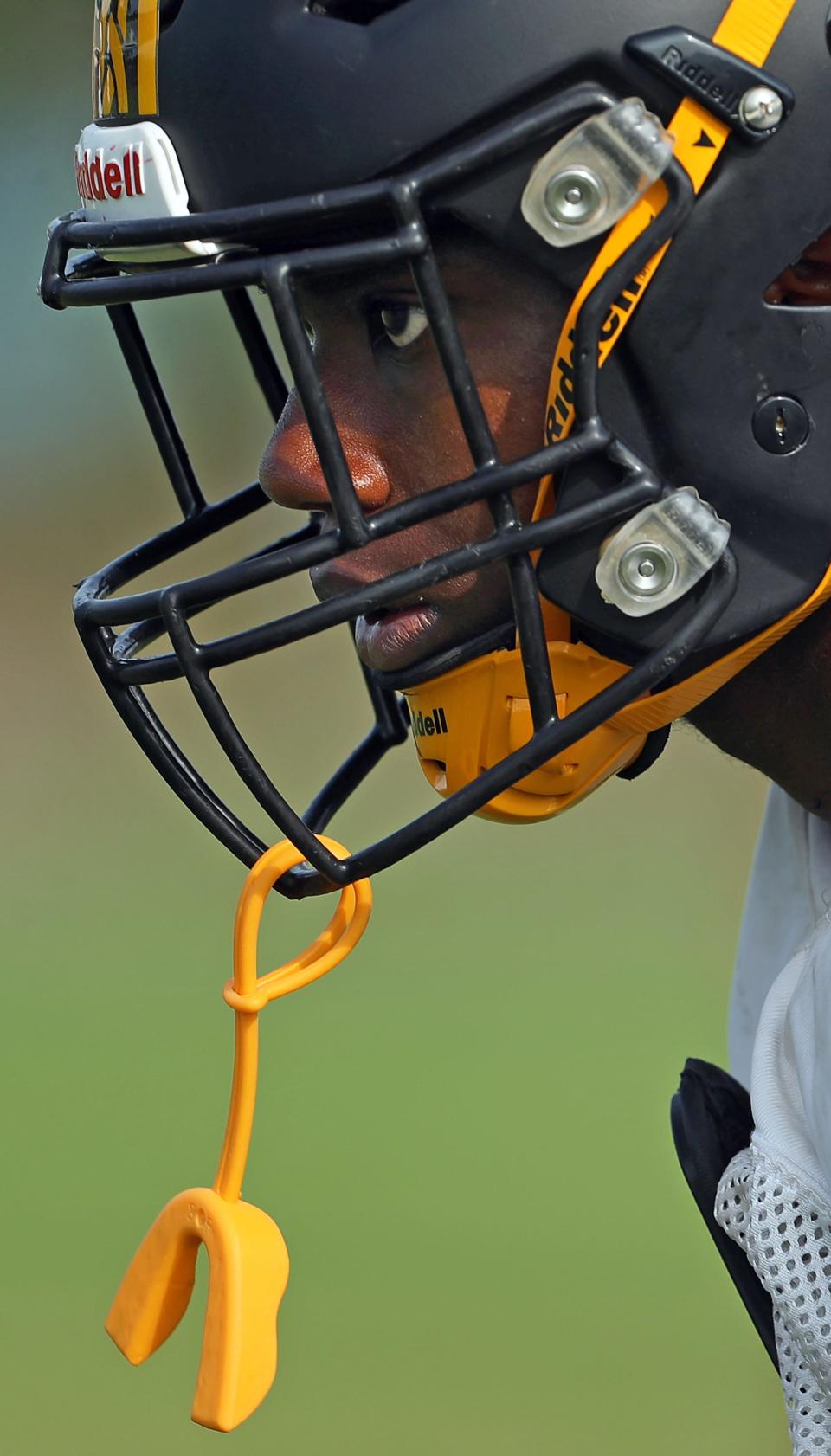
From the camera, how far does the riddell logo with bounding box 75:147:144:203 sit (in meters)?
1.27

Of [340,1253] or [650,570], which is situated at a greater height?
[650,570]

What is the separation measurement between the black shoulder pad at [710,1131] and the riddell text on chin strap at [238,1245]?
40cm

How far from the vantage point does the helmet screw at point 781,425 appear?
4.02 feet

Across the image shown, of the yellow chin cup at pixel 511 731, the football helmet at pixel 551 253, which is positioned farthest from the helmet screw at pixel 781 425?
the yellow chin cup at pixel 511 731

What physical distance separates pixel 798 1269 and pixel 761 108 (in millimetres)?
882

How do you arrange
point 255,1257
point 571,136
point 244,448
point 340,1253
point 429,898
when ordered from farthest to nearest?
1. point 244,448
2. point 429,898
3. point 340,1253
4. point 255,1257
5. point 571,136

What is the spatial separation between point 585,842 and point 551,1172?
1303 millimetres

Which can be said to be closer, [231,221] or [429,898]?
[231,221]

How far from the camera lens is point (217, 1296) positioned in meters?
1.31

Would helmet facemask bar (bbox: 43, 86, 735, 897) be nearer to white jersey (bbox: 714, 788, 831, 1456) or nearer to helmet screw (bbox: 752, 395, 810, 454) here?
helmet screw (bbox: 752, 395, 810, 454)

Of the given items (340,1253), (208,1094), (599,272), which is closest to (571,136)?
(599,272)

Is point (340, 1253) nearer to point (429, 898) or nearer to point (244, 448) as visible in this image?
point (429, 898)

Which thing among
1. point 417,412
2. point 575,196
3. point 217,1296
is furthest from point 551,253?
point 217,1296

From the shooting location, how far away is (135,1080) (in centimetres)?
326
